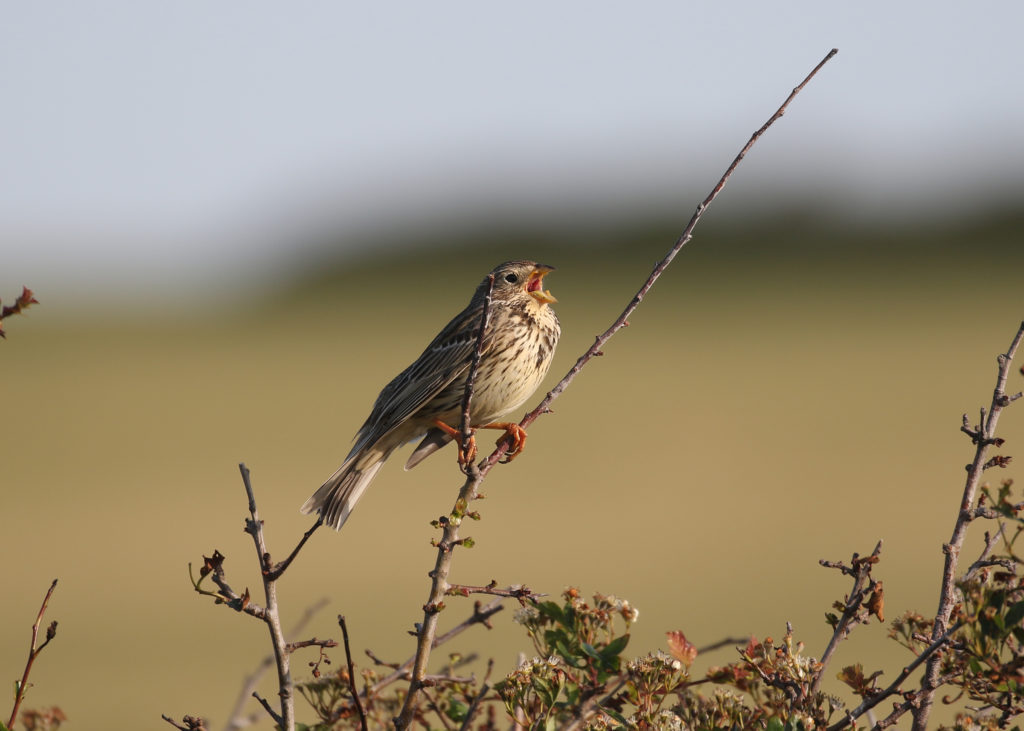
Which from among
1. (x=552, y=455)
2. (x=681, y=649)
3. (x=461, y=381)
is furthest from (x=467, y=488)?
(x=552, y=455)

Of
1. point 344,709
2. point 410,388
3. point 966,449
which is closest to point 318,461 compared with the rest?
point 966,449

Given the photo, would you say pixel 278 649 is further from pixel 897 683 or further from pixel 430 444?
pixel 430 444

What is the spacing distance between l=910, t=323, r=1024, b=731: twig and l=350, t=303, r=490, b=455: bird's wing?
3.68 m

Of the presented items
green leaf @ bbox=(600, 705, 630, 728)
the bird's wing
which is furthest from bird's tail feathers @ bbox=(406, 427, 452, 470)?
green leaf @ bbox=(600, 705, 630, 728)

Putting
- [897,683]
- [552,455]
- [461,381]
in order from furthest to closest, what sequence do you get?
[552,455] < [461,381] < [897,683]

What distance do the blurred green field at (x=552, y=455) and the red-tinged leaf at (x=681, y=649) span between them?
1178 cm

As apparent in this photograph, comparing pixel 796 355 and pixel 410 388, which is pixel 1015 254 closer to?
pixel 796 355

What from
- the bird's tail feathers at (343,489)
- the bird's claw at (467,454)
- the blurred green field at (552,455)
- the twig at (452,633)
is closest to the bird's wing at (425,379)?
the bird's tail feathers at (343,489)

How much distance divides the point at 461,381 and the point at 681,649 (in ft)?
13.2

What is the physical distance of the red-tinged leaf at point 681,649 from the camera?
2928 mm

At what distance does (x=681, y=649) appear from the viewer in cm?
296

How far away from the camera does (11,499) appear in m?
28.5

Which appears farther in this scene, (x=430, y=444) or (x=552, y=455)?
(x=552, y=455)

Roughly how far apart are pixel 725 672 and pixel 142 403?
35462 mm
